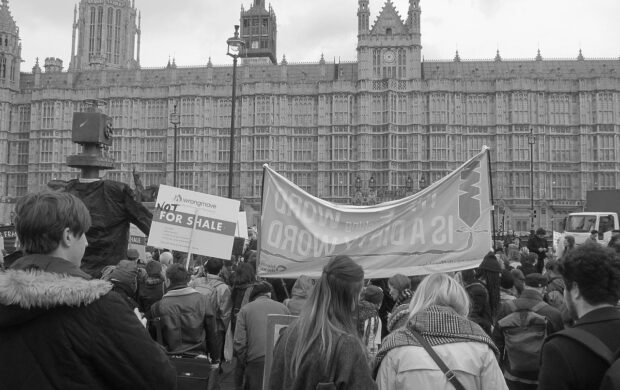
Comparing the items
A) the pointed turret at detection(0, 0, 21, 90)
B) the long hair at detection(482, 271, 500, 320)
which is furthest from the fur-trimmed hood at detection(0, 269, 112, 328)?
the pointed turret at detection(0, 0, 21, 90)

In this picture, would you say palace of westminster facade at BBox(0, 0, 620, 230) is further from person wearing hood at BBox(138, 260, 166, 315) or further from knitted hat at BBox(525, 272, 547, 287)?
knitted hat at BBox(525, 272, 547, 287)

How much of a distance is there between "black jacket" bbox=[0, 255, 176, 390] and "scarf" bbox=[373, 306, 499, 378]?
1230mm

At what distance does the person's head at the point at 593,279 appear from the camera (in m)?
2.87

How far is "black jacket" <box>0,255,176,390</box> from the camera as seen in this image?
2.15 meters

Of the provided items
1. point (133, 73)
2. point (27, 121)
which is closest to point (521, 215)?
point (133, 73)

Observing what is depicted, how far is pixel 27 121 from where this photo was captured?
59875 mm

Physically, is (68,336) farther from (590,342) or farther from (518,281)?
(518,281)

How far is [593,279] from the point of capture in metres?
2.88

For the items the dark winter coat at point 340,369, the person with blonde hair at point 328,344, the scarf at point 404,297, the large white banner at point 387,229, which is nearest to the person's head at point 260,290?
the large white banner at point 387,229

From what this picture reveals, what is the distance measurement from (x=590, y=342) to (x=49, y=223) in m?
2.26

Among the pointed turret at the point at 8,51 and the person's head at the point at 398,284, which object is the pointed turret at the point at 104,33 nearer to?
the pointed turret at the point at 8,51

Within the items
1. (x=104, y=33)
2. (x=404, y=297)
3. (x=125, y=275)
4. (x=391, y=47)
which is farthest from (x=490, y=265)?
(x=104, y=33)

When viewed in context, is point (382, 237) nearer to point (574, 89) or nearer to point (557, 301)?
point (557, 301)

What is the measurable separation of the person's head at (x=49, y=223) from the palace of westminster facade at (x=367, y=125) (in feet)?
158
